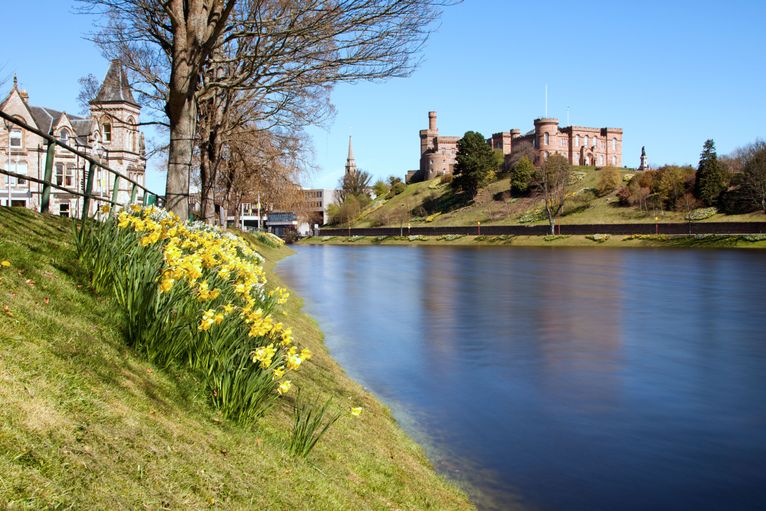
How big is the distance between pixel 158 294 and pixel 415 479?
128 inches

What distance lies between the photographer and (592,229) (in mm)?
78312

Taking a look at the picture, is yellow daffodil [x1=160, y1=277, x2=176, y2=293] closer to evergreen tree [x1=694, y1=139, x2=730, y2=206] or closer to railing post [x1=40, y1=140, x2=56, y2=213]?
railing post [x1=40, y1=140, x2=56, y2=213]

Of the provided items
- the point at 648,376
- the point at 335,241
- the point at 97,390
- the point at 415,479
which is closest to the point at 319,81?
the point at 648,376

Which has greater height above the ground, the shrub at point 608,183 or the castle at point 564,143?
the castle at point 564,143

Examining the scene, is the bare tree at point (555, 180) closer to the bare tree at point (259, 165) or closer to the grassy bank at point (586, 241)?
the grassy bank at point (586, 241)

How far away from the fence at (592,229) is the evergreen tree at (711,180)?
933 centimetres

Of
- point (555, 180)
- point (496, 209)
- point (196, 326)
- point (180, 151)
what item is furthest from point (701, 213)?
point (196, 326)

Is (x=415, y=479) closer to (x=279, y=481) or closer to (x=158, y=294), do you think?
(x=279, y=481)

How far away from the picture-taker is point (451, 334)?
18.2 meters

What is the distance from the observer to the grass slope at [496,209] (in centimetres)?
8156

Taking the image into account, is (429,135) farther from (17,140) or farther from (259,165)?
(259,165)

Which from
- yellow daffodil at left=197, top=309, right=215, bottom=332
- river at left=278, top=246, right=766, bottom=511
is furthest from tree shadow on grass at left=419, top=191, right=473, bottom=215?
yellow daffodil at left=197, top=309, right=215, bottom=332

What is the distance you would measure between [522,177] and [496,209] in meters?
6.85

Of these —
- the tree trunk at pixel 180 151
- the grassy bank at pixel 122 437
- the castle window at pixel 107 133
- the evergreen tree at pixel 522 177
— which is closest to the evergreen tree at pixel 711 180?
the evergreen tree at pixel 522 177
